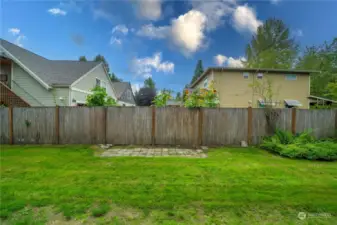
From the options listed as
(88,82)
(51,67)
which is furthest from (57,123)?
(51,67)

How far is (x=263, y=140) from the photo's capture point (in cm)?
679

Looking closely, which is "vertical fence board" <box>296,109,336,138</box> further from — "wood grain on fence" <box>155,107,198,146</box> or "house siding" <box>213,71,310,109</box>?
"house siding" <box>213,71,310,109</box>

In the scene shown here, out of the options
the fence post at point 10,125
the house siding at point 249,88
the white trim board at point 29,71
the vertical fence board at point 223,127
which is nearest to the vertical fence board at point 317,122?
the vertical fence board at point 223,127

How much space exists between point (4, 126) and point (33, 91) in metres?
5.09

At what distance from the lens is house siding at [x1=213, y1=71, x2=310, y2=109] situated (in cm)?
1416

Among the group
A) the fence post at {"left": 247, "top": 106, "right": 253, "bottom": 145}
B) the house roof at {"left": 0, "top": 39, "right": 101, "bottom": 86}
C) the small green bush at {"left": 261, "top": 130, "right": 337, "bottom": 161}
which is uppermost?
the house roof at {"left": 0, "top": 39, "right": 101, "bottom": 86}

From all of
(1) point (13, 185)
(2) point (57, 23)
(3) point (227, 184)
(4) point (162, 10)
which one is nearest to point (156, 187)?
(3) point (227, 184)

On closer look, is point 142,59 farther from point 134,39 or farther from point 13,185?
point 13,185

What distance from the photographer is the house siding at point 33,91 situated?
11000 millimetres

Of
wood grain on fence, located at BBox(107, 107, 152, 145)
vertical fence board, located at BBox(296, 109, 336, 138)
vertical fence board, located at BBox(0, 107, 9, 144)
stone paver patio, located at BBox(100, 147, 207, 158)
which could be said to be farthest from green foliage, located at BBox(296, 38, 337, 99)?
vertical fence board, located at BBox(0, 107, 9, 144)

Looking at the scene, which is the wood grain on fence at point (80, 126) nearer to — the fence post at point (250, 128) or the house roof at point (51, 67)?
the house roof at point (51, 67)

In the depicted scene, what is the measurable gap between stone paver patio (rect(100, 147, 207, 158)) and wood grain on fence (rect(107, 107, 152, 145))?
0.62 meters

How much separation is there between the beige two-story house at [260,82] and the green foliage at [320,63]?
8.48 metres

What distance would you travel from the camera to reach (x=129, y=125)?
6.94m
